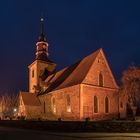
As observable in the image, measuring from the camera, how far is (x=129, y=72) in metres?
43.4

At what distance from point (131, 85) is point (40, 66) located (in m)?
32.3

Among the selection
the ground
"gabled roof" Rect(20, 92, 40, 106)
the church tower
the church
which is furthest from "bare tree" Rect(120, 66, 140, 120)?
the church tower

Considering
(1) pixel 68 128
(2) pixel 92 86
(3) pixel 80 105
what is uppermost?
(2) pixel 92 86

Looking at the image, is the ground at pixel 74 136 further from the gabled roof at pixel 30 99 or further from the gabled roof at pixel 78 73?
the gabled roof at pixel 30 99

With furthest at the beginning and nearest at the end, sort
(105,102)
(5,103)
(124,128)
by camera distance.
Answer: (5,103), (105,102), (124,128)

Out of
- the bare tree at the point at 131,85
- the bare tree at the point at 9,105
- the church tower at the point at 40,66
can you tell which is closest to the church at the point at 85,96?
the bare tree at the point at 131,85

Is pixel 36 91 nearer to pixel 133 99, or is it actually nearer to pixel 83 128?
pixel 133 99

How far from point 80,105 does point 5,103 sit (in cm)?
4919

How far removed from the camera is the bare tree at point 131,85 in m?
42.6

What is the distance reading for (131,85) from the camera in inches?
1678

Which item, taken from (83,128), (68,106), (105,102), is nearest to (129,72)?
(105,102)

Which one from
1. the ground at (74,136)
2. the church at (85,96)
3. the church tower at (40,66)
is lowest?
the ground at (74,136)

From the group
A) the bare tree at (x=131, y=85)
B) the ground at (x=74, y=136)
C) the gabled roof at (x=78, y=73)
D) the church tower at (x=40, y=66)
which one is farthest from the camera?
the church tower at (x=40, y=66)

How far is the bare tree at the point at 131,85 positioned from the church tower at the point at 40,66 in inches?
1133
